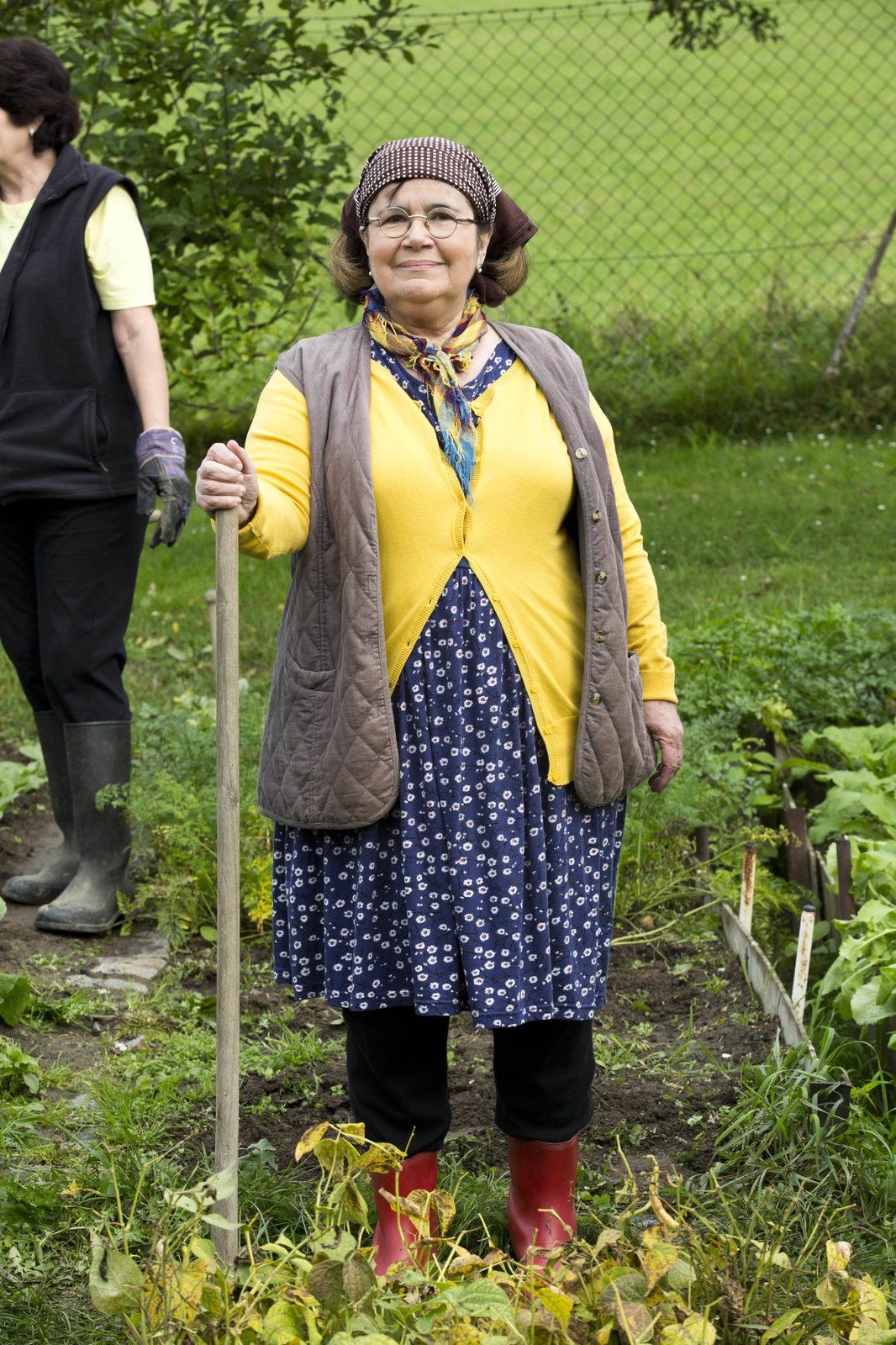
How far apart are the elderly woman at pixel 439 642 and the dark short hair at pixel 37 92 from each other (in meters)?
1.55

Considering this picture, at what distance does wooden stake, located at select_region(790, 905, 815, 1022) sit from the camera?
3021 millimetres

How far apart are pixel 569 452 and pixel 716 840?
2.00 meters

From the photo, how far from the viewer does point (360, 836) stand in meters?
2.28

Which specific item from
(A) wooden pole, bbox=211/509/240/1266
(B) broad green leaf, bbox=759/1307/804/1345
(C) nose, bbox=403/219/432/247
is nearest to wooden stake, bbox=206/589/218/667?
(A) wooden pole, bbox=211/509/240/1266

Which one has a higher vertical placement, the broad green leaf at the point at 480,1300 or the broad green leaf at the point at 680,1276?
the broad green leaf at the point at 480,1300

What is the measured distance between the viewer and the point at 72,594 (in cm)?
372

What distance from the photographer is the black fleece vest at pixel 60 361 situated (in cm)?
358

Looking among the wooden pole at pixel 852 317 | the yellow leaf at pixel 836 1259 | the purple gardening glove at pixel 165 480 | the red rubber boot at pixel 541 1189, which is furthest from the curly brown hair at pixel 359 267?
the wooden pole at pixel 852 317

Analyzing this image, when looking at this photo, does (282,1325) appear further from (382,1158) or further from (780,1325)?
(780,1325)

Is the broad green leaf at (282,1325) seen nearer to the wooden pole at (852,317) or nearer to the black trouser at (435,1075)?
the black trouser at (435,1075)

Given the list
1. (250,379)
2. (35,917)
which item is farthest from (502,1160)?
(250,379)

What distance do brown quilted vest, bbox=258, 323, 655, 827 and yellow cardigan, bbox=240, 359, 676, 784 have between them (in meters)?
0.03

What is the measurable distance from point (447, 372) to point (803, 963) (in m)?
1.51

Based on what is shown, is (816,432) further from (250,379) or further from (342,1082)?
(342,1082)
